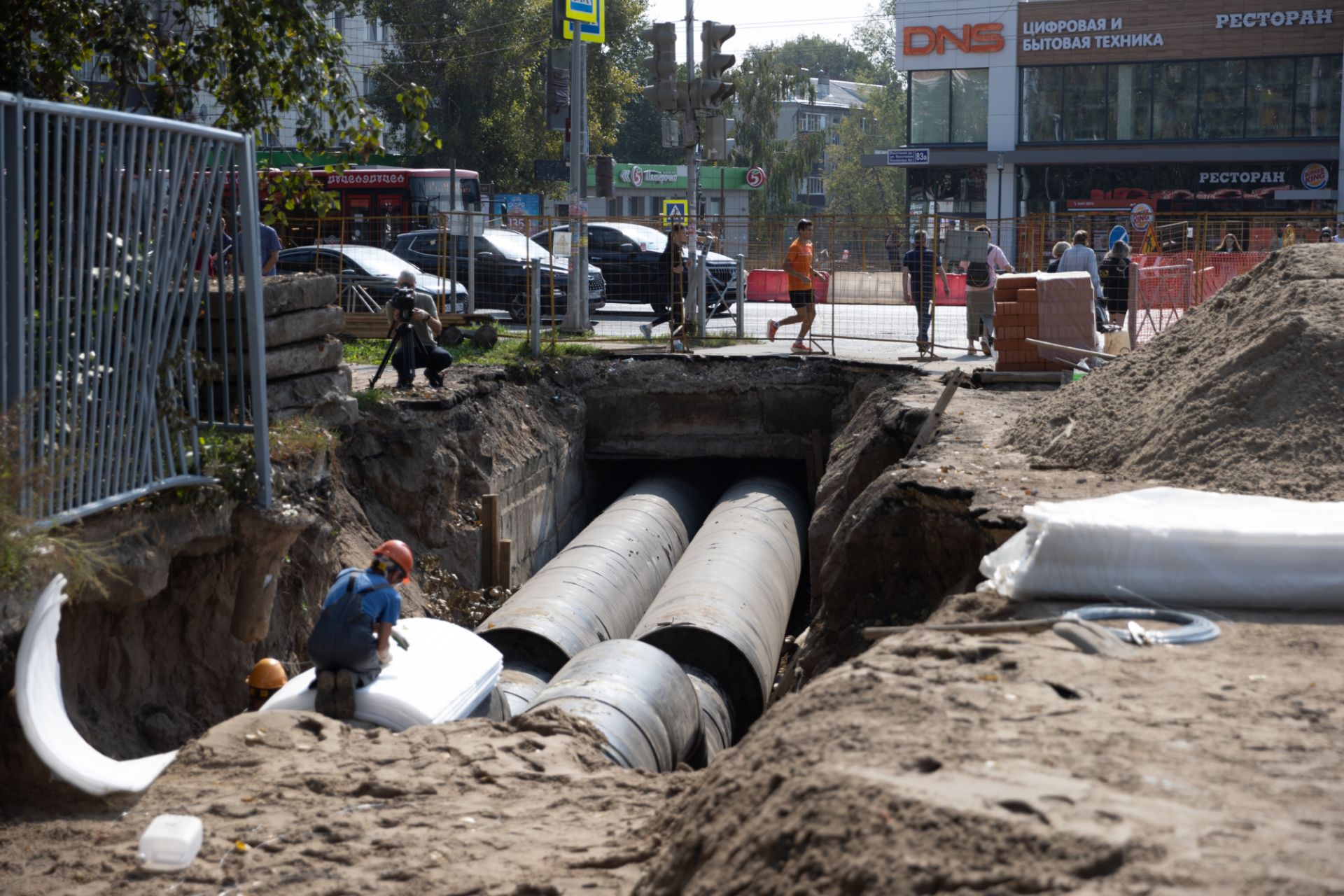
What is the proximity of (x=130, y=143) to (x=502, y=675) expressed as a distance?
4.48 metres

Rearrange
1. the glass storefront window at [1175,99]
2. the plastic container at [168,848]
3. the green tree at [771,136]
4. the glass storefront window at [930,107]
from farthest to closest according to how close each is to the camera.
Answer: the green tree at [771,136] < the glass storefront window at [930,107] < the glass storefront window at [1175,99] < the plastic container at [168,848]

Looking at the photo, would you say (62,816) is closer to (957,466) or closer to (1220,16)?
(957,466)

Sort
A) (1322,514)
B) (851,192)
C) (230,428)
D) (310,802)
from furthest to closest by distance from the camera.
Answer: (851,192) < (230,428) < (1322,514) < (310,802)

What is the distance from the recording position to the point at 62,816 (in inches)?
204

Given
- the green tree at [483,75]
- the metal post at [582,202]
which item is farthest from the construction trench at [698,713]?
the green tree at [483,75]

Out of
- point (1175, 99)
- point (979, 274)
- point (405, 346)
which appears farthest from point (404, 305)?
point (1175, 99)

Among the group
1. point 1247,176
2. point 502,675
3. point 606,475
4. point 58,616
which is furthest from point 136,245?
point 1247,176

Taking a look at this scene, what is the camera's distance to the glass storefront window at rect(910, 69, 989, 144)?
1375 inches

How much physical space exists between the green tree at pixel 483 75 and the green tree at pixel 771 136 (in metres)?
17.8

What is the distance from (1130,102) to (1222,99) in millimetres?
2303

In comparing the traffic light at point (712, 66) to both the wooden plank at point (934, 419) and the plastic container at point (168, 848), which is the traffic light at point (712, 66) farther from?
the plastic container at point (168, 848)

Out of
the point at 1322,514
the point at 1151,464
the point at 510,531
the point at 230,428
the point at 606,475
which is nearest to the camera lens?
the point at 1322,514

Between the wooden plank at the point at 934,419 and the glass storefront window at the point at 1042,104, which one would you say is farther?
the glass storefront window at the point at 1042,104

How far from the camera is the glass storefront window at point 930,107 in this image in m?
35.3
